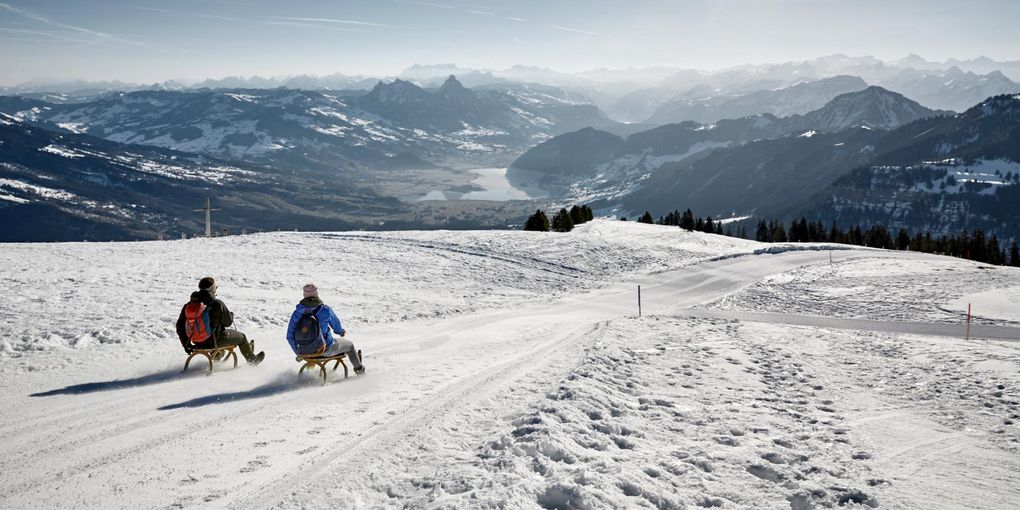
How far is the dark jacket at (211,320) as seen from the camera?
12250 millimetres

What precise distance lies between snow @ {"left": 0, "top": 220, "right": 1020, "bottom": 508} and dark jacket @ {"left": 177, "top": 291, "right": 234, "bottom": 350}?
0.77 metres

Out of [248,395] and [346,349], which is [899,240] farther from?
[248,395]

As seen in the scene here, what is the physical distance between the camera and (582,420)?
915 centimetres

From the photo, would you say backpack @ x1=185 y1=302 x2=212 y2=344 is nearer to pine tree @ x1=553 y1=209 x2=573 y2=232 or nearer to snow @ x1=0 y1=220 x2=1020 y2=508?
snow @ x1=0 y1=220 x2=1020 y2=508

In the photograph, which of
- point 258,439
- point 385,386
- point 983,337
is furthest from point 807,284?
point 258,439

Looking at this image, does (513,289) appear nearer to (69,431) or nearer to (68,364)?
(68,364)

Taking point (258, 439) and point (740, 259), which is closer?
point (258, 439)

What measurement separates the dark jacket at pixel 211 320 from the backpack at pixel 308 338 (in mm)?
1953

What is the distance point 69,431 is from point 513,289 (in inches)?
899

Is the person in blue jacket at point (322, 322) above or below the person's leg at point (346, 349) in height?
above

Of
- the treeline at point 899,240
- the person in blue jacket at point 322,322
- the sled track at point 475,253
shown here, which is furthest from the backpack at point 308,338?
the treeline at point 899,240

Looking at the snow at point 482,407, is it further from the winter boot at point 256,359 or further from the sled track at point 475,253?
the sled track at point 475,253

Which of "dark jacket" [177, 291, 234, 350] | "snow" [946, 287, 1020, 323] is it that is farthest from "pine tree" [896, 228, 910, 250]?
"dark jacket" [177, 291, 234, 350]

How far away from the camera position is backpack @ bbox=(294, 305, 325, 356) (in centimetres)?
1186
